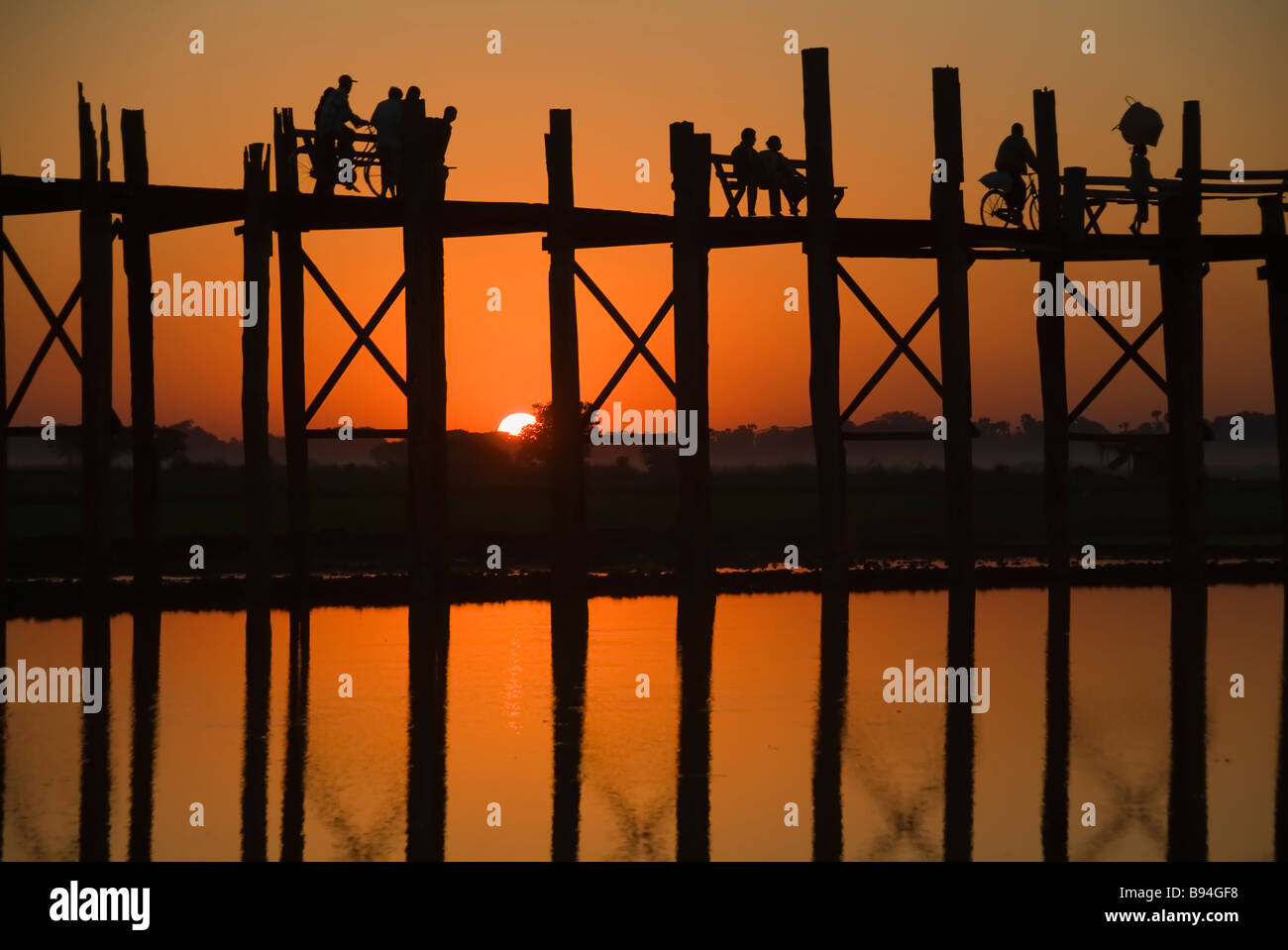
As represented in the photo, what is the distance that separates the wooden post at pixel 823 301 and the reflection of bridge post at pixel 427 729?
394 centimetres

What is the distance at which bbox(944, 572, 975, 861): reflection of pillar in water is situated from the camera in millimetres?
8115

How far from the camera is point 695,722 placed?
1110 centimetres

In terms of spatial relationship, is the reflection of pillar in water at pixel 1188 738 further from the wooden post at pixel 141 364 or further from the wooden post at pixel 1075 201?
the wooden post at pixel 141 364

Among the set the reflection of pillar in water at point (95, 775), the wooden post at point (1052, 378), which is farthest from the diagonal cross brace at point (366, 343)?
the wooden post at point (1052, 378)

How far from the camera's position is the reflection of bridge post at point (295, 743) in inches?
318

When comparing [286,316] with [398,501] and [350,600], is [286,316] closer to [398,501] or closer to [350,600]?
[350,600]

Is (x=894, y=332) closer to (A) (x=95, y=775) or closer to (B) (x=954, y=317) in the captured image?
(B) (x=954, y=317)

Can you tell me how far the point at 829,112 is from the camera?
17797 mm

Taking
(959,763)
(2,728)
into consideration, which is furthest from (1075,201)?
(2,728)

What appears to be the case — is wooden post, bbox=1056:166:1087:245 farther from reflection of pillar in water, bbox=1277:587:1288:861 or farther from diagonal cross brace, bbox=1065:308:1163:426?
reflection of pillar in water, bbox=1277:587:1288:861

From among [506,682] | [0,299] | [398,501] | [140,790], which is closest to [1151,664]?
[506,682]
